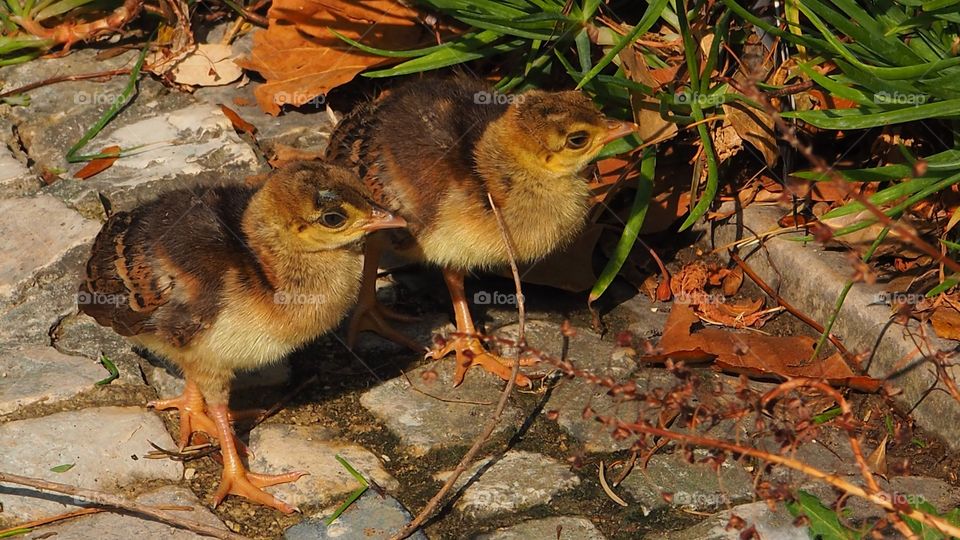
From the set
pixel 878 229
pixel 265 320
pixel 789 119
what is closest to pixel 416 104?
pixel 265 320

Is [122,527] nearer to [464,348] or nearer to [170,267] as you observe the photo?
[170,267]

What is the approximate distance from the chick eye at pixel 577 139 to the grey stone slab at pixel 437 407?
97 centimetres

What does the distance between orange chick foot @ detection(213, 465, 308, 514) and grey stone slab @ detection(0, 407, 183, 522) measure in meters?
0.21

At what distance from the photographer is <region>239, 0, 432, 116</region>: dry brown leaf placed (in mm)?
5520

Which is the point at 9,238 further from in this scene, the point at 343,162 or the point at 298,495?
the point at 298,495

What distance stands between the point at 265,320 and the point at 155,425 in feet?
2.03

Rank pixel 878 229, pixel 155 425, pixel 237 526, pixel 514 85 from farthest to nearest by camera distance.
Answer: pixel 514 85, pixel 878 229, pixel 155 425, pixel 237 526

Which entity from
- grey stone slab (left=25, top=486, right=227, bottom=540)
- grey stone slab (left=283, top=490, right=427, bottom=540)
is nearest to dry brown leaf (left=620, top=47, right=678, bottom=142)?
grey stone slab (left=283, top=490, right=427, bottom=540)

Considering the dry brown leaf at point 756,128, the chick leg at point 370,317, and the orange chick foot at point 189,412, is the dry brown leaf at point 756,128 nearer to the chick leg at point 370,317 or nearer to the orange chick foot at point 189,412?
the chick leg at point 370,317

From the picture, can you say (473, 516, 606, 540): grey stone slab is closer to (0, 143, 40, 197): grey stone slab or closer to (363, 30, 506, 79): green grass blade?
(363, 30, 506, 79): green grass blade

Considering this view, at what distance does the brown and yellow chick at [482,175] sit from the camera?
4.44m

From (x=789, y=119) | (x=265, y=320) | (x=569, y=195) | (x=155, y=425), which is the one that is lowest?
(x=155, y=425)

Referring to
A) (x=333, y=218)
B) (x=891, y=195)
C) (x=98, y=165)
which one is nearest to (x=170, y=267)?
(x=333, y=218)

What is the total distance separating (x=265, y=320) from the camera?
401 centimetres
